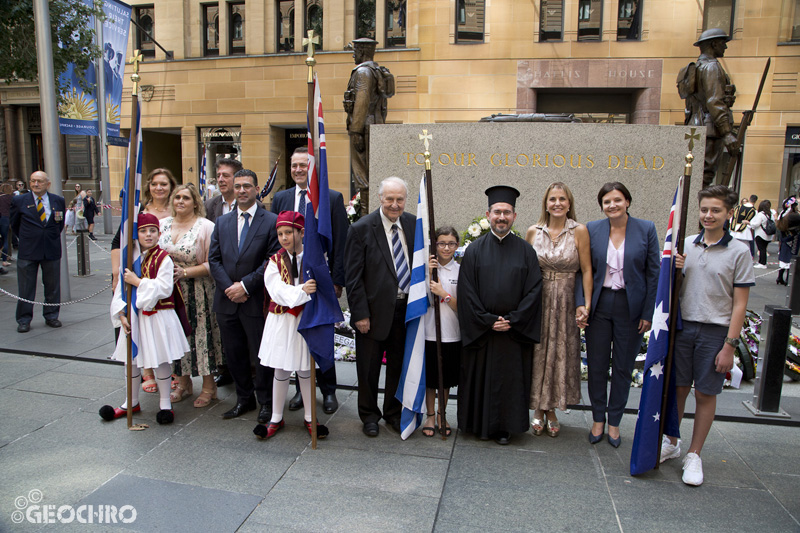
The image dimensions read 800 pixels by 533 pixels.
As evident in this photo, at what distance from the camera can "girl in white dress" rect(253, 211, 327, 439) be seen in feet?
13.2

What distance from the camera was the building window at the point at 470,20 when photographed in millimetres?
18234

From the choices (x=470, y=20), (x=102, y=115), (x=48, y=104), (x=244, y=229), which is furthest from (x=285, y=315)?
(x=470, y=20)

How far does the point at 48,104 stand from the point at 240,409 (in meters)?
6.49

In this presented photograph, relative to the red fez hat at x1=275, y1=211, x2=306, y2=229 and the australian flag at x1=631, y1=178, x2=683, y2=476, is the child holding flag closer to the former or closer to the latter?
the australian flag at x1=631, y1=178, x2=683, y2=476

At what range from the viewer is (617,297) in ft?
13.1

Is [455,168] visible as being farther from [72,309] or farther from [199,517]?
[72,309]

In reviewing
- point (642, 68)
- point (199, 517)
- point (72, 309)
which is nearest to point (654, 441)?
point (199, 517)

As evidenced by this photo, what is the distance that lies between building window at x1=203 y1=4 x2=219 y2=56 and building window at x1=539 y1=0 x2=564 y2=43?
12.2 m

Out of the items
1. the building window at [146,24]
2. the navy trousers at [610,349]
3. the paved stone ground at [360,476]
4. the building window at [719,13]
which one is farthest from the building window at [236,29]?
the navy trousers at [610,349]

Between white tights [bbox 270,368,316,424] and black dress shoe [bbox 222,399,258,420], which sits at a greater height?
white tights [bbox 270,368,316,424]

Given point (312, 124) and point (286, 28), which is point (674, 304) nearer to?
point (312, 124)

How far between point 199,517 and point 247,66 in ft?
65.7

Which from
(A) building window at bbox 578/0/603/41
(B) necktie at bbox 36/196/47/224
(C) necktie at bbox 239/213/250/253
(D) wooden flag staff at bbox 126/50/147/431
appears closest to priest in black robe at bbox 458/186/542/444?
(C) necktie at bbox 239/213/250/253

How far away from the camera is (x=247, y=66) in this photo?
20453mm
